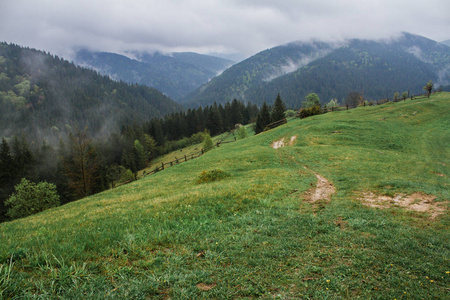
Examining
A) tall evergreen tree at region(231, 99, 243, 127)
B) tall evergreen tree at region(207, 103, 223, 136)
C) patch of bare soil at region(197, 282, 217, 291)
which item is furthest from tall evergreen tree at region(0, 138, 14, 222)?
tall evergreen tree at region(231, 99, 243, 127)

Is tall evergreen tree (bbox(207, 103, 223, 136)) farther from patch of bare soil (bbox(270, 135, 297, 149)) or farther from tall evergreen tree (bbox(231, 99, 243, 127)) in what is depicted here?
patch of bare soil (bbox(270, 135, 297, 149))

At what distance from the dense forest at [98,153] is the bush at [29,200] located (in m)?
4.31

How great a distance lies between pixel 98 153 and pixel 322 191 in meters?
95.2

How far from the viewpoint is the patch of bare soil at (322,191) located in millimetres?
Answer: 12129

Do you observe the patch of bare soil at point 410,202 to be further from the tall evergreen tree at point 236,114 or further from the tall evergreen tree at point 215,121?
the tall evergreen tree at point 236,114

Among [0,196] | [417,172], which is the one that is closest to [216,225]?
[417,172]

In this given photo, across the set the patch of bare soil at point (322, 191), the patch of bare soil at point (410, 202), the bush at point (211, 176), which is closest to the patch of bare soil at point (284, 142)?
the bush at point (211, 176)

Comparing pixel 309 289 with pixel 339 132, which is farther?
pixel 339 132

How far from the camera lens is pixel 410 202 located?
35.0ft

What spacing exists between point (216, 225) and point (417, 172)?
66.0ft

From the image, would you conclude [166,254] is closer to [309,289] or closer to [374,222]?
[309,289]

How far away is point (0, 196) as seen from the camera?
56.0 meters

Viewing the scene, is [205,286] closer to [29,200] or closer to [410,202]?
[410,202]

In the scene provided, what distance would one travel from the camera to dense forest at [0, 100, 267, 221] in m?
39.7
